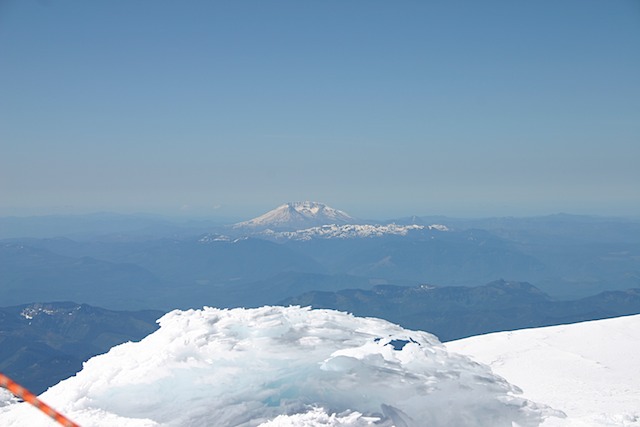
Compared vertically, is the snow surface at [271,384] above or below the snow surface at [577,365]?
above

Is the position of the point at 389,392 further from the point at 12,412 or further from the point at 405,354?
the point at 12,412

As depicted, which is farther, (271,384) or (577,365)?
(577,365)

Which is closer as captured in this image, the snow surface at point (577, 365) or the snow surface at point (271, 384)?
the snow surface at point (271, 384)

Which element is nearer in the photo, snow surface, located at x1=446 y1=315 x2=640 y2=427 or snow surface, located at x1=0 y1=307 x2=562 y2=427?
snow surface, located at x1=0 y1=307 x2=562 y2=427

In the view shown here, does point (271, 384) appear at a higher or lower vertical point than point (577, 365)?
higher
